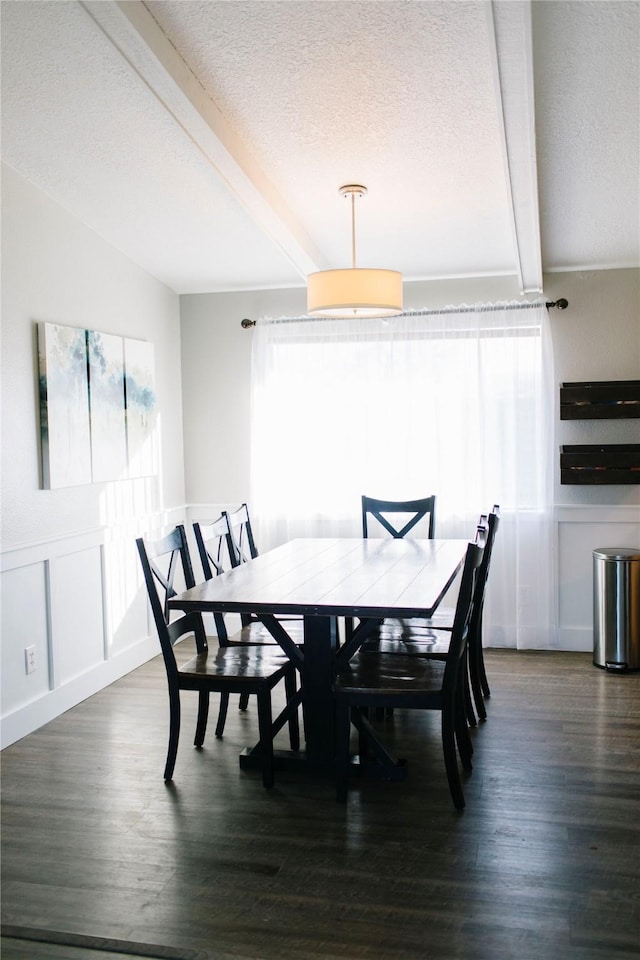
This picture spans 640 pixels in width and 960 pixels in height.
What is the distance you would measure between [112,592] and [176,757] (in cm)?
146

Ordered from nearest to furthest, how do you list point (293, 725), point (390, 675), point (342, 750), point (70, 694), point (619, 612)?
point (342, 750) < point (390, 675) < point (293, 725) < point (70, 694) < point (619, 612)

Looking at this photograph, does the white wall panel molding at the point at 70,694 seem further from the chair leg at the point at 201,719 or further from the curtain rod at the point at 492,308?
the curtain rod at the point at 492,308

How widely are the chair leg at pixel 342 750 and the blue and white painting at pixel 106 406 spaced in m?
2.04

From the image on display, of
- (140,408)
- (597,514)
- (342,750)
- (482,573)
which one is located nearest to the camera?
(342,750)

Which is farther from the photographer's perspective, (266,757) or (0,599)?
(0,599)

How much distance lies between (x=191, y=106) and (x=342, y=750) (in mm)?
2310

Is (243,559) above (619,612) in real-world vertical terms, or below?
above

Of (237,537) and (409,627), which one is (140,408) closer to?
(237,537)

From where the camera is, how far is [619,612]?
4.70 meters

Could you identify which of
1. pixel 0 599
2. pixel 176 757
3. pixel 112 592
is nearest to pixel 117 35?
pixel 0 599

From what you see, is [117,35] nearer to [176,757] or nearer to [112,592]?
[176,757]

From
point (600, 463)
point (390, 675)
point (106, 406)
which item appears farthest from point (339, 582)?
point (600, 463)

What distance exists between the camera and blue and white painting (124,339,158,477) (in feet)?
15.8

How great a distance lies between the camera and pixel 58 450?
3.99m
